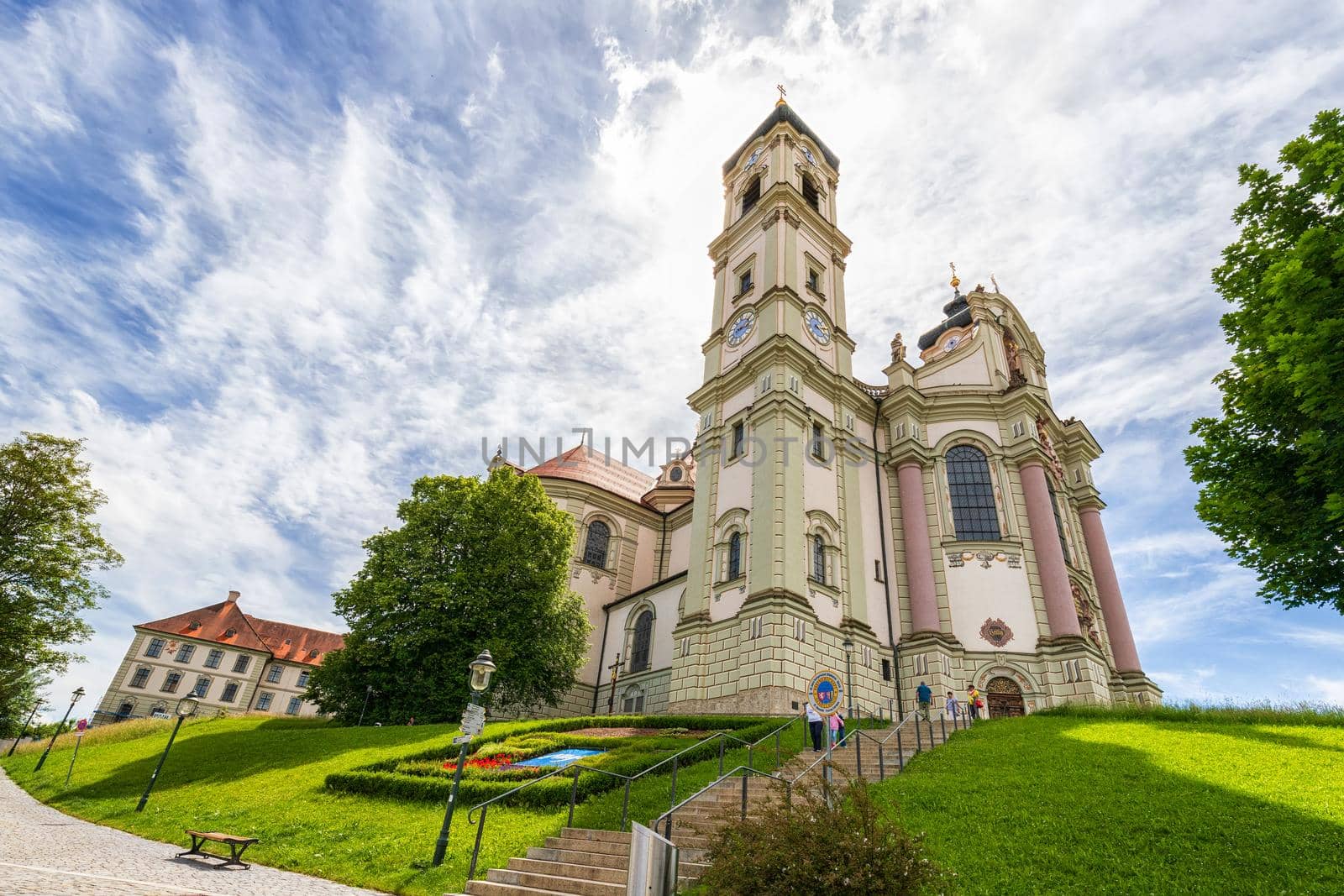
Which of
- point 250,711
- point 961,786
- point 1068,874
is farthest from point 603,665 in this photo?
point 250,711

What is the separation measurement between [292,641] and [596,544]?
44147 mm

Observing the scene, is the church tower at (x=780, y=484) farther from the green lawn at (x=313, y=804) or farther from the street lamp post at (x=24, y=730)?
the street lamp post at (x=24, y=730)

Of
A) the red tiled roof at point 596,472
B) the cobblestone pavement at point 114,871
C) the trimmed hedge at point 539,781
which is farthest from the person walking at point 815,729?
the red tiled roof at point 596,472

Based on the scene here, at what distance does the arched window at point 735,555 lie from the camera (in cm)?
2611

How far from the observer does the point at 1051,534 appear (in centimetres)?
2741

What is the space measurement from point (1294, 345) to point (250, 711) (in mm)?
72949

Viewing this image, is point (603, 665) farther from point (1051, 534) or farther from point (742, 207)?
point (742, 207)

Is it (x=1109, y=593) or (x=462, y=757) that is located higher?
(x=1109, y=593)

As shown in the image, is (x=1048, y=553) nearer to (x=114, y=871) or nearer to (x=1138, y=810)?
(x=1138, y=810)

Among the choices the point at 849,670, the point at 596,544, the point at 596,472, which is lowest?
the point at 849,670

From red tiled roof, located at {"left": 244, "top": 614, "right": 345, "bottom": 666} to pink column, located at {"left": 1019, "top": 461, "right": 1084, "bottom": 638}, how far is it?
6056cm

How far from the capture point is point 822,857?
6.36 metres

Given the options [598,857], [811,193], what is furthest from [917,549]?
[811,193]

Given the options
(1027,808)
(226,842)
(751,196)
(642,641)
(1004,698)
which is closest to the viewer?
(1027,808)
